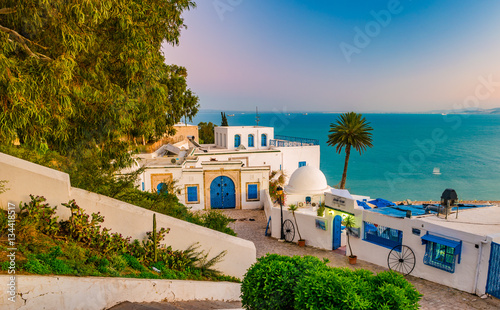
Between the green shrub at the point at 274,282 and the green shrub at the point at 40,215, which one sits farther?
the green shrub at the point at 40,215

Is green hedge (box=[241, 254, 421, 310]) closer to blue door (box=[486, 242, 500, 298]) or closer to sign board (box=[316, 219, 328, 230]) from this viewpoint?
blue door (box=[486, 242, 500, 298])

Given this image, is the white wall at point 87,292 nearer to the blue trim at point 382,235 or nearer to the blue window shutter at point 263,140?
the blue trim at point 382,235

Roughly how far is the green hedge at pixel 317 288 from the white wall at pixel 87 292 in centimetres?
199

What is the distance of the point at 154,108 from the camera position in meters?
8.99

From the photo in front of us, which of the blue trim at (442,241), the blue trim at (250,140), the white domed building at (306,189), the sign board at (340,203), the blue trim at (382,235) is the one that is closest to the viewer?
the blue trim at (442,241)

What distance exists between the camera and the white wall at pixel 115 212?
19.8 feet

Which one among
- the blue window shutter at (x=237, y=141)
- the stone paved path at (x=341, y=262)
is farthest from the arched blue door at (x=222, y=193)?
the blue window shutter at (x=237, y=141)

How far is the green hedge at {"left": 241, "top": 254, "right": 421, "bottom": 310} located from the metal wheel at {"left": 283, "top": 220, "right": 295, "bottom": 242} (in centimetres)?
1121

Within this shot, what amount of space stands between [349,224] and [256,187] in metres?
9.93

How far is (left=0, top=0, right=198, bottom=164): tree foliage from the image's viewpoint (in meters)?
5.40

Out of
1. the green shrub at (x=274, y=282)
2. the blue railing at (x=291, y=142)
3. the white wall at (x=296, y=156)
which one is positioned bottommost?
the white wall at (x=296, y=156)

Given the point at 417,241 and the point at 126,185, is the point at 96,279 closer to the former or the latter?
the point at 126,185

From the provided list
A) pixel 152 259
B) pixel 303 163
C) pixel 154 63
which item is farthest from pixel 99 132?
pixel 303 163

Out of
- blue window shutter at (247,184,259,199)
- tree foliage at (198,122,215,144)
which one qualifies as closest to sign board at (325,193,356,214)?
blue window shutter at (247,184,259,199)
